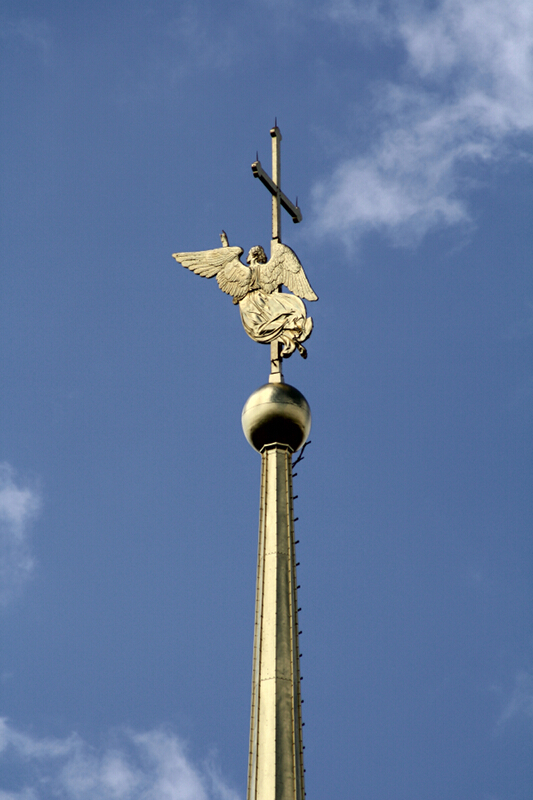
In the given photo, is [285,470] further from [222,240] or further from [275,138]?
[275,138]

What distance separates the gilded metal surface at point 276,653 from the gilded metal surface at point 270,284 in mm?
2596

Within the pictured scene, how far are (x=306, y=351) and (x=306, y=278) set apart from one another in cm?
178

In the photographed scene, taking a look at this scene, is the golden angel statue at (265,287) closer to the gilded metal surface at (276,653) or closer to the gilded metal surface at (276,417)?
the gilded metal surface at (276,417)

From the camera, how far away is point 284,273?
33125 mm

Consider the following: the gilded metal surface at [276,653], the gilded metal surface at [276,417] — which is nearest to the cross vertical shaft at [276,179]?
the gilded metal surface at [276,417]

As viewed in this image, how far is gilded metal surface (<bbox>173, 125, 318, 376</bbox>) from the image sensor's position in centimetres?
3225

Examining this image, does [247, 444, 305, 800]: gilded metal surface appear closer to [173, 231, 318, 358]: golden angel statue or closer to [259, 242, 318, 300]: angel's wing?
[173, 231, 318, 358]: golden angel statue

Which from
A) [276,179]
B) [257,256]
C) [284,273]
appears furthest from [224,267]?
[276,179]

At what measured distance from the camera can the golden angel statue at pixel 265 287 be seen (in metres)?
32.3

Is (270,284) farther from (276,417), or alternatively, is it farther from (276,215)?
(276,417)

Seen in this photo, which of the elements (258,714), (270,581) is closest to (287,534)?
(270,581)

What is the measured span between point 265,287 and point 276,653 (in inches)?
343

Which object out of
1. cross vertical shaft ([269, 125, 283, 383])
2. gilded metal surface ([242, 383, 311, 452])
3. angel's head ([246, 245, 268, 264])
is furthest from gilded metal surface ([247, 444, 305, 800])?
angel's head ([246, 245, 268, 264])

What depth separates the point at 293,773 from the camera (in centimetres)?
2644
